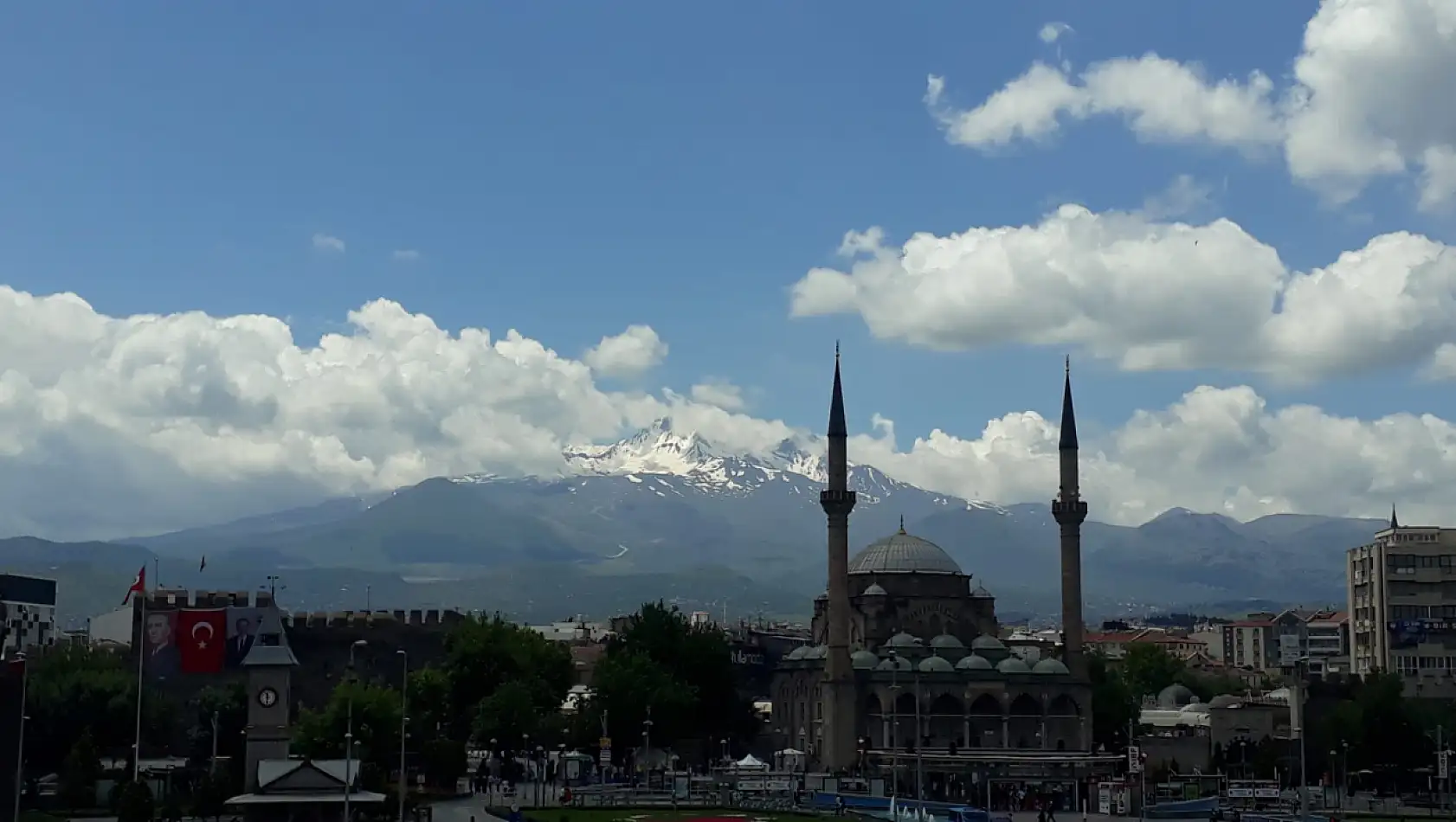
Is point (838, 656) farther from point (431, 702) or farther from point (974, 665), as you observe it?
point (431, 702)

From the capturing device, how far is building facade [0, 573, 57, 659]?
10162 centimetres

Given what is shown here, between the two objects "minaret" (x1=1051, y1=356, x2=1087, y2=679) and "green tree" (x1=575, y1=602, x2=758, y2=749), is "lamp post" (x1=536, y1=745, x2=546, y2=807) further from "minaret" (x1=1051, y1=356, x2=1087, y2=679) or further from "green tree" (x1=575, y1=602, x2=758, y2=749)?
"minaret" (x1=1051, y1=356, x2=1087, y2=679)

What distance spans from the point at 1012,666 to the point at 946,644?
442 cm

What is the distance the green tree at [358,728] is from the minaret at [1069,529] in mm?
38208

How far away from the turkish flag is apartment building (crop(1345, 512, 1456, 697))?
6168 cm

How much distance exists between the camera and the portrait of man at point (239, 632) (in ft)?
277

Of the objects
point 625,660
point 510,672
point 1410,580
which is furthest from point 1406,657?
point 510,672

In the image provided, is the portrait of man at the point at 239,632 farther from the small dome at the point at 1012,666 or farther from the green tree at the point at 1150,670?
the green tree at the point at 1150,670

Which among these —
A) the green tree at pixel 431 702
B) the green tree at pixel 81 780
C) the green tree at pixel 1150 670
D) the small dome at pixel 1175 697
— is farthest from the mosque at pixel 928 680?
the green tree at pixel 1150 670

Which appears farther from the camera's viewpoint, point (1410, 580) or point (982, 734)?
point (1410, 580)

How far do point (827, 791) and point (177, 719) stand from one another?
2926 centimetres

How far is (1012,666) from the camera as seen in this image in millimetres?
89000

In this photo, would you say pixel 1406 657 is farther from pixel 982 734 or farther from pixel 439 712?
pixel 439 712

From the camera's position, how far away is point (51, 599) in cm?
11212
